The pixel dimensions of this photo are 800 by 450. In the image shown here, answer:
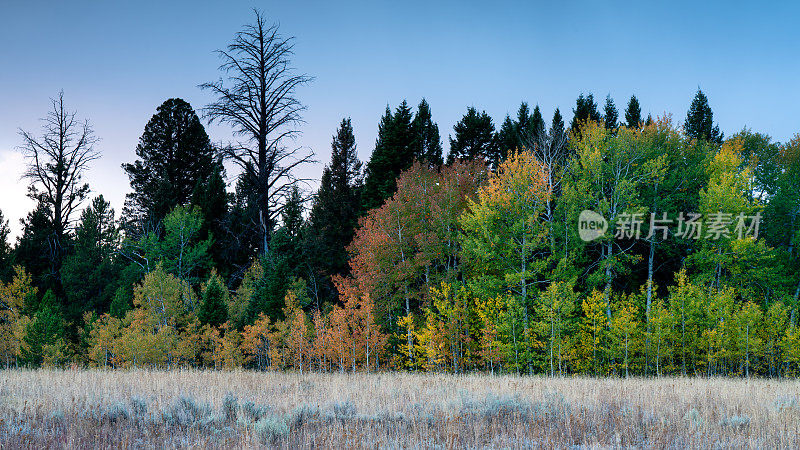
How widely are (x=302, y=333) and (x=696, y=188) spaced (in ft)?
95.3

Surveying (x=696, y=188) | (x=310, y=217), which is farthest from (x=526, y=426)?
(x=310, y=217)

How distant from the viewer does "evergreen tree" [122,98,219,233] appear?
5134cm

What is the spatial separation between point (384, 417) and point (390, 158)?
3698 cm

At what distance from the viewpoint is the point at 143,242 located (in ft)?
137

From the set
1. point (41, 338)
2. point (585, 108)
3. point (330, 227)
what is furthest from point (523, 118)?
point (41, 338)

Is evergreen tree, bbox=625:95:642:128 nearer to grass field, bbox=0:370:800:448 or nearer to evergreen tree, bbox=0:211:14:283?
grass field, bbox=0:370:800:448

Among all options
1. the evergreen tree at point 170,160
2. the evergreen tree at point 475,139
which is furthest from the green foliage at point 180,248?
the evergreen tree at point 475,139

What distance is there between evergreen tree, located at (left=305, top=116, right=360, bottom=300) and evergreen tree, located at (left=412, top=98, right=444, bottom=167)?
799 centimetres

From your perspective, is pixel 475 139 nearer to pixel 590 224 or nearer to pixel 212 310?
pixel 590 224

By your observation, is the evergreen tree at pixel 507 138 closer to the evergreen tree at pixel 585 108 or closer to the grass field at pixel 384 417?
the evergreen tree at pixel 585 108

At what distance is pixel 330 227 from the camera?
133 ft

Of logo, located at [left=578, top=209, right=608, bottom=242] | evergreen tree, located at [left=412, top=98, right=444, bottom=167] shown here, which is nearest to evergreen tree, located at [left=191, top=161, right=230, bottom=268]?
evergreen tree, located at [left=412, top=98, right=444, bottom=167]

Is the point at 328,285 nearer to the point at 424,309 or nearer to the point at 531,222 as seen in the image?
the point at 424,309

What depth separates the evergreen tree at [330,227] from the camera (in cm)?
3753
